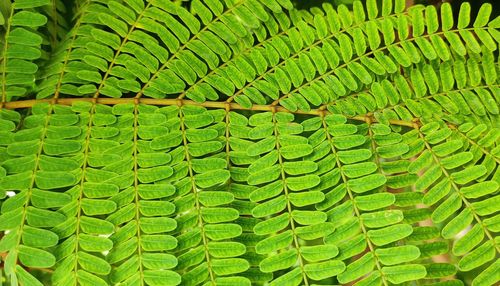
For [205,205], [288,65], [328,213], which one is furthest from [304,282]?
[288,65]

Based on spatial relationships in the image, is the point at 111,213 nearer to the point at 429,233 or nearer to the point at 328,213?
the point at 328,213

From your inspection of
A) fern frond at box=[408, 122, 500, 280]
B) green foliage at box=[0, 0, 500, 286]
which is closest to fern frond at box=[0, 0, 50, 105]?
green foliage at box=[0, 0, 500, 286]

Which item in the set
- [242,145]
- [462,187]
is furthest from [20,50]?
[462,187]

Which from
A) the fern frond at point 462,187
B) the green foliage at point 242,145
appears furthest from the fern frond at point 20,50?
the fern frond at point 462,187

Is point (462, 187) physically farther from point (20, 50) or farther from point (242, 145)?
point (20, 50)

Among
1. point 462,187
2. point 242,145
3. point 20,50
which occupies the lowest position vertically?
point 462,187

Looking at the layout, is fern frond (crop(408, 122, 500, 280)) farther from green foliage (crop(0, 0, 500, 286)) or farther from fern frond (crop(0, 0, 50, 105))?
fern frond (crop(0, 0, 50, 105))

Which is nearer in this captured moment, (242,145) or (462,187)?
(462,187)

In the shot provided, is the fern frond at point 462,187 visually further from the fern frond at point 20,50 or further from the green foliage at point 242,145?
the fern frond at point 20,50
